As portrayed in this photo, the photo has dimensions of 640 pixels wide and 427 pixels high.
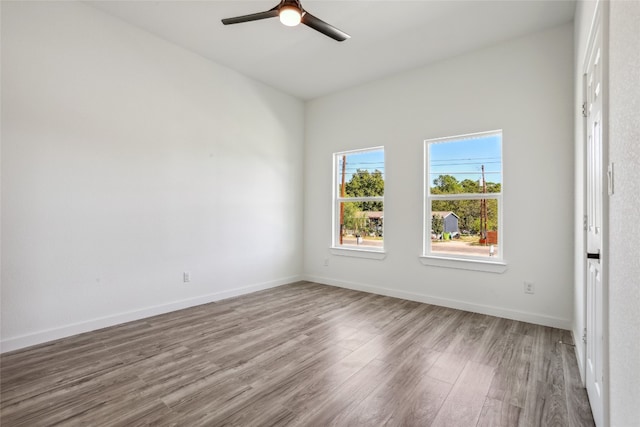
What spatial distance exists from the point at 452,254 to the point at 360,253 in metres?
1.33

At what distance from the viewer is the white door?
1706 millimetres

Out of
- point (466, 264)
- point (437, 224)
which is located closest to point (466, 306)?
point (466, 264)

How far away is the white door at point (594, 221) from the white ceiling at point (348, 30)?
1350 mm

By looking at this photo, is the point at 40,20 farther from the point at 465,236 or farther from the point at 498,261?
the point at 498,261

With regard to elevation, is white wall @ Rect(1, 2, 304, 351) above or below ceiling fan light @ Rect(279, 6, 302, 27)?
below

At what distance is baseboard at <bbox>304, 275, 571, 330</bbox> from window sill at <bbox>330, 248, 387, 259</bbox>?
0.43m

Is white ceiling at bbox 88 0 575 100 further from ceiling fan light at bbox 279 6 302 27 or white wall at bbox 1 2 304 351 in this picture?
ceiling fan light at bbox 279 6 302 27

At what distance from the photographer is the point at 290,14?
2328 mm

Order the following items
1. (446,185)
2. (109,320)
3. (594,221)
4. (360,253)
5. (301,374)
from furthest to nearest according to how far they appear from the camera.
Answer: (360,253)
(446,185)
(109,320)
(301,374)
(594,221)

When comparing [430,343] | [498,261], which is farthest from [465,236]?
[430,343]

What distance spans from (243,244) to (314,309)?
57.3 inches

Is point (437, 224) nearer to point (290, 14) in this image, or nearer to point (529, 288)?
point (529, 288)

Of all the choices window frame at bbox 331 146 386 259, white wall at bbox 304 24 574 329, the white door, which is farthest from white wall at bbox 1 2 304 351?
the white door
